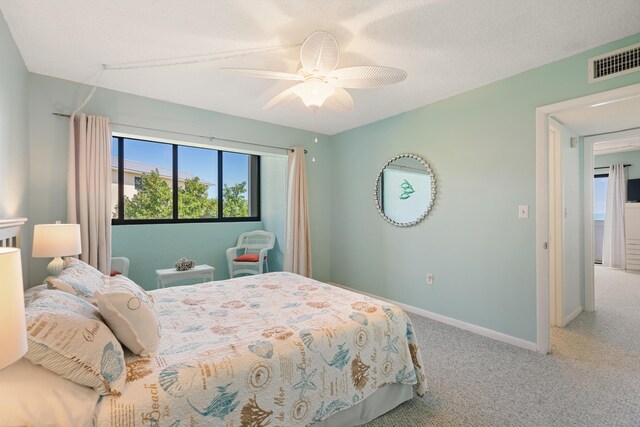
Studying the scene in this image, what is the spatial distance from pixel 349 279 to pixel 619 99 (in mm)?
3532

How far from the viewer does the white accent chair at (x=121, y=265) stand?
12.5 ft

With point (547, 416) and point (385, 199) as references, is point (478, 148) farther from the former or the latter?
point (547, 416)

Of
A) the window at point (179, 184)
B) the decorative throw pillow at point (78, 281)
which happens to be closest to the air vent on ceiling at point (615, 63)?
the decorative throw pillow at point (78, 281)

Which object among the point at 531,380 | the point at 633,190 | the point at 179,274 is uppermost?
the point at 633,190

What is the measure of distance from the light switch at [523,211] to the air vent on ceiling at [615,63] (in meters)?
1.10

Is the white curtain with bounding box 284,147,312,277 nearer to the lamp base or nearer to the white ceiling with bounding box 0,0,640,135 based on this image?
the white ceiling with bounding box 0,0,640,135

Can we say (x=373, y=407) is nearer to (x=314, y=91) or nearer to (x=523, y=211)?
(x=314, y=91)

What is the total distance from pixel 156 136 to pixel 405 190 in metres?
3.03

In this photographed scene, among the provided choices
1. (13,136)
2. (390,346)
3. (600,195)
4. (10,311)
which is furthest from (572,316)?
(13,136)

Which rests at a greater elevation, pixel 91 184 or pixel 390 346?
pixel 91 184

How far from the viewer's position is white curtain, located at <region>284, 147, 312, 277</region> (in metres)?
4.45

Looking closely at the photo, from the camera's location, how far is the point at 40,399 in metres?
1.07

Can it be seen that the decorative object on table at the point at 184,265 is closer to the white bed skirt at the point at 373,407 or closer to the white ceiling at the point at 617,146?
the white bed skirt at the point at 373,407

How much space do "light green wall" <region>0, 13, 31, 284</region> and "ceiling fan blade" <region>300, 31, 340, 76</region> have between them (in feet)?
6.29
